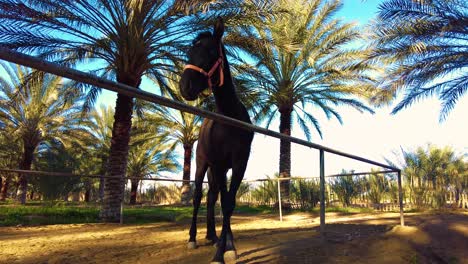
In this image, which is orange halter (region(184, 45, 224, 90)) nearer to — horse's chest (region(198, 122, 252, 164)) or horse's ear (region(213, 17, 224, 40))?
horse's ear (region(213, 17, 224, 40))

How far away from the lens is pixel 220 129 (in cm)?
376

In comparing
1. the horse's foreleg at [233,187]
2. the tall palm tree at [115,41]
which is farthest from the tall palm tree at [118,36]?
the horse's foreleg at [233,187]

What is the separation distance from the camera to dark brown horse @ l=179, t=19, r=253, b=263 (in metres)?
3.05

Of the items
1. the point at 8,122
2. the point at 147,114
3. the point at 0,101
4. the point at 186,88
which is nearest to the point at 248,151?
the point at 186,88

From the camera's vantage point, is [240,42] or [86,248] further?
[240,42]

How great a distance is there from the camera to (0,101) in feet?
54.6

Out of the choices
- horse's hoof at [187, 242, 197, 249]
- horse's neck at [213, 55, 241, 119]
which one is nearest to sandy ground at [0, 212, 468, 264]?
horse's hoof at [187, 242, 197, 249]

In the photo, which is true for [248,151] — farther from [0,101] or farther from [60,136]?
[60,136]

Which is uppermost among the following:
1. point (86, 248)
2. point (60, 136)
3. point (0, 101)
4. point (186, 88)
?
point (0, 101)

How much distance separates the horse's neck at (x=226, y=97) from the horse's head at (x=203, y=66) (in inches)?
7.3

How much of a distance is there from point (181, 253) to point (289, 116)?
11.8 m

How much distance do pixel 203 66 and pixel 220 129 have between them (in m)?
0.88

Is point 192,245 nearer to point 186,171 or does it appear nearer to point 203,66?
point 203,66

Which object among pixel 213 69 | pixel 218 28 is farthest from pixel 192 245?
pixel 218 28
